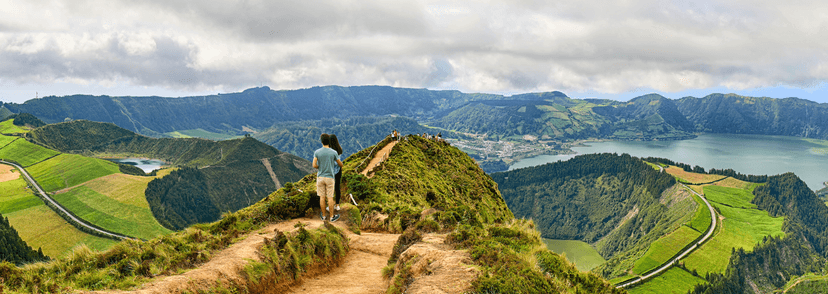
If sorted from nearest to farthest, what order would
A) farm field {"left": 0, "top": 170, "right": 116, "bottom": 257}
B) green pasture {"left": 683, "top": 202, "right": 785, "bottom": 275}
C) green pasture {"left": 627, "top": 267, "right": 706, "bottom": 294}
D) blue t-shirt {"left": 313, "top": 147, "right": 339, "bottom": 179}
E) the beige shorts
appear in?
blue t-shirt {"left": 313, "top": 147, "right": 339, "bottom": 179} → the beige shorts → green pasture {"left": 627, "top": 267, "right": 706, "bottom": 294} → farm field {"left": 0, "top": 170, "right": 116, "bottom": 257} → green pasture {"left": 683, "top": 202, "right": 785, "bottom": 275}

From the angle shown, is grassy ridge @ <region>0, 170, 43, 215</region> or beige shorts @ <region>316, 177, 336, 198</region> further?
grassy ridge @ <region>0, 170, 43, 215</region>

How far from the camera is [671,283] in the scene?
10938 cm

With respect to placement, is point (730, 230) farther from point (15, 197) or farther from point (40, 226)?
point (15, 197)

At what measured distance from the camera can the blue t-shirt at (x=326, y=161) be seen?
13.2 m

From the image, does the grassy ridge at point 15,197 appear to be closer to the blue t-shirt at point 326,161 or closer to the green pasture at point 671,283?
the blue t-shirt at point 326,161

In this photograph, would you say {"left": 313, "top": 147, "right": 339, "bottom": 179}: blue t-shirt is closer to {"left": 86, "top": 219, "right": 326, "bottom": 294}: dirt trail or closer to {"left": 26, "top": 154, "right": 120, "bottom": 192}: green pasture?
{"left": 86, "top": 219, "right": 326, "bottom": 294}: dirt trail

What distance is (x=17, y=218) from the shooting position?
124062 mm

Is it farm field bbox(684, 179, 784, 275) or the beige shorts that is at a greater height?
the beige shorts

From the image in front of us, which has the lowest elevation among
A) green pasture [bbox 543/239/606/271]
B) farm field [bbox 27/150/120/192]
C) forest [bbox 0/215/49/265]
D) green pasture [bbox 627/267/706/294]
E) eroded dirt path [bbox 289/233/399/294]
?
green pasture [bbox 543/239/606/271]

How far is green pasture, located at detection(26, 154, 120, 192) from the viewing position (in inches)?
6352

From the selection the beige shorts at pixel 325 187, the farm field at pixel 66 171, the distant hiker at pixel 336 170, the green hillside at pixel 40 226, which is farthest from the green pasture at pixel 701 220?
the farm field at pixel 66 171

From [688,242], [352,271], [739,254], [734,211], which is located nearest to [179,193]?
[352,271]

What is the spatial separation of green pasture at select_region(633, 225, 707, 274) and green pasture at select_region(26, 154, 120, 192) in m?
229

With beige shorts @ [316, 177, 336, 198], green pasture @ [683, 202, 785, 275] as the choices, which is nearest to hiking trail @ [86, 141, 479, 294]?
beige shorts @ [316, 177, 336, 198]
